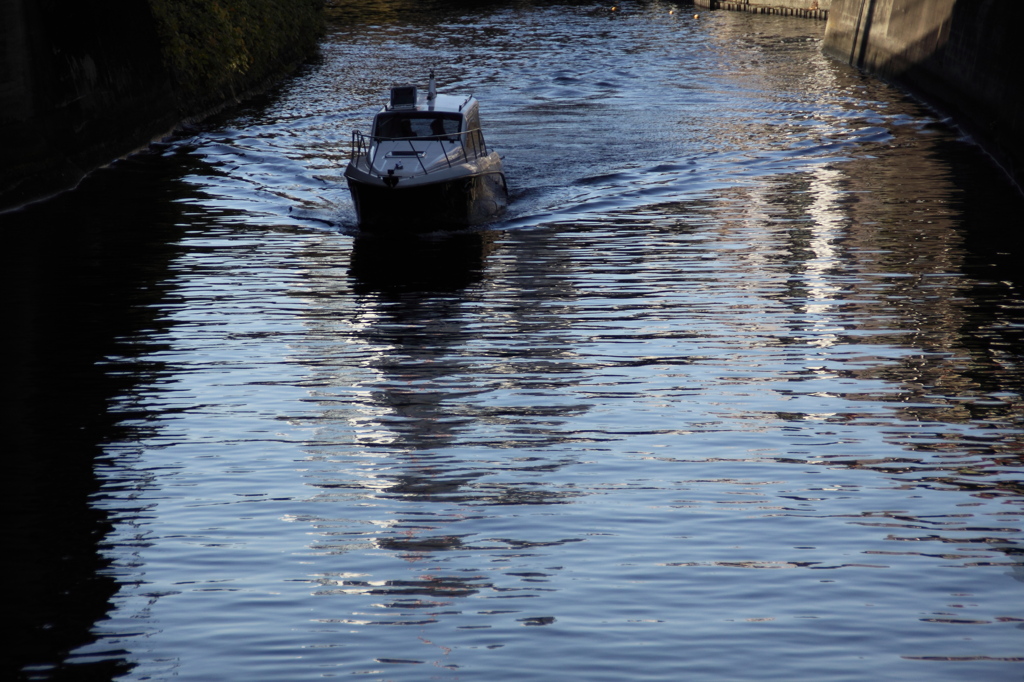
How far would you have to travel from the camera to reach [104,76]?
26766 mm

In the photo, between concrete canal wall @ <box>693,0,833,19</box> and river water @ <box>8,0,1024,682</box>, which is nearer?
river water @ <box>8,0,1024,682</box>

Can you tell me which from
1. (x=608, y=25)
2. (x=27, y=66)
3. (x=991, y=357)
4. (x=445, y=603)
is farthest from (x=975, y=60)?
(x=608, y=25)

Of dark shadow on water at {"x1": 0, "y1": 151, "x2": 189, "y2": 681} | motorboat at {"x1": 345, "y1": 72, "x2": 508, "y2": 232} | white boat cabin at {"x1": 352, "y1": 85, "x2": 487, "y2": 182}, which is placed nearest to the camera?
dark shadow on water at {"x1": 0, "y1": 151, "x2": 189, "y2": 681}

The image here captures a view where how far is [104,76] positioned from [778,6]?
1957 inches

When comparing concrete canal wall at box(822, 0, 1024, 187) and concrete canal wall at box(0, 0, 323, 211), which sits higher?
concrete canal wall at box(822, 0, 1024, 187)

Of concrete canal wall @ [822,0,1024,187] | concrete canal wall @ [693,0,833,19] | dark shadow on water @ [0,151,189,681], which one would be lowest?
dark shadow on water @ [0,151,189,681]

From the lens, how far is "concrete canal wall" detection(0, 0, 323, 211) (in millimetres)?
22188

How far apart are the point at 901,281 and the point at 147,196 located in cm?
1533

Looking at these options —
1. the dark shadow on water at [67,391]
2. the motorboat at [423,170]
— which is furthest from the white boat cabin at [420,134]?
the dark shadow on water at [67,391]

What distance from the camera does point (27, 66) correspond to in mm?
22469

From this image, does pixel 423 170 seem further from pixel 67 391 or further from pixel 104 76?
pixel 104 76

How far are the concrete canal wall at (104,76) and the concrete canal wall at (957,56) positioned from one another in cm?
2018

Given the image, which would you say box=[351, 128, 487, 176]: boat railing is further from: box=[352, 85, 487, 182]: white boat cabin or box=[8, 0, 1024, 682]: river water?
box=[8, 0, 1024, 682]: river water

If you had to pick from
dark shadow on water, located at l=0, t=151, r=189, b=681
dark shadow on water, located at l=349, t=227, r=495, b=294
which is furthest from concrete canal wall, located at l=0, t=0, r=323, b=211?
dark shadow on water, located at l=349, t=227, r=495, b=294
